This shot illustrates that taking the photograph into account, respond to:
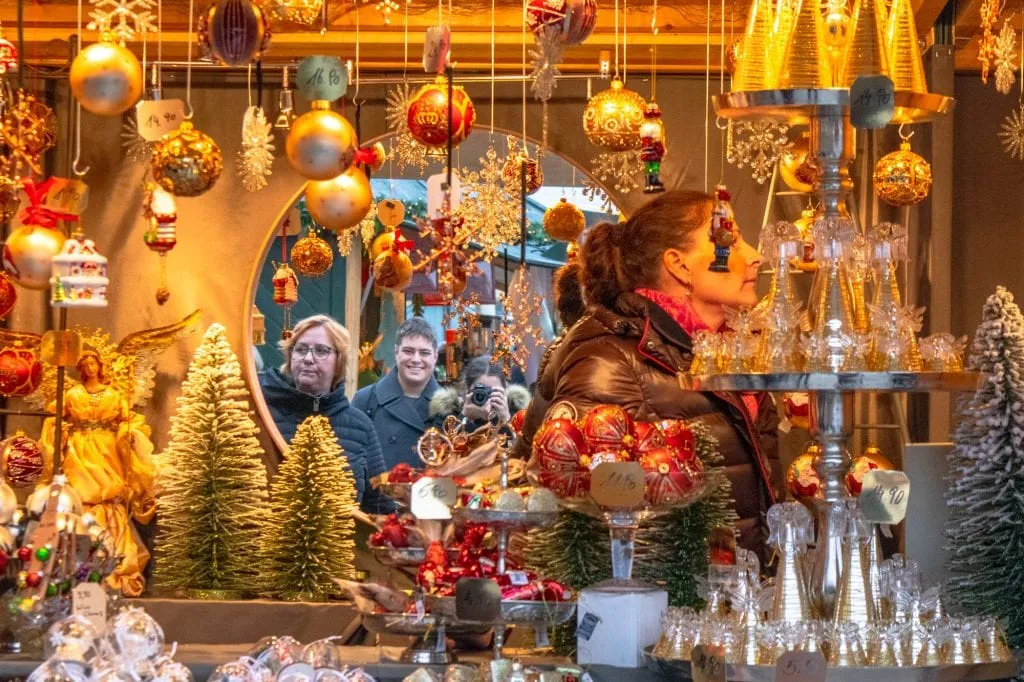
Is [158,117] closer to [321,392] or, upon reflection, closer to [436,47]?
[436,47]

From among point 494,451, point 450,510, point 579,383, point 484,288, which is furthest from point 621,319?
point 484,288

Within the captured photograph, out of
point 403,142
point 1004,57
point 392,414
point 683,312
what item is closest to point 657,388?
point 683,312

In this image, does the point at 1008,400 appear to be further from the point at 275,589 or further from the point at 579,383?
the point at 275,589

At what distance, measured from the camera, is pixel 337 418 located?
661 cm

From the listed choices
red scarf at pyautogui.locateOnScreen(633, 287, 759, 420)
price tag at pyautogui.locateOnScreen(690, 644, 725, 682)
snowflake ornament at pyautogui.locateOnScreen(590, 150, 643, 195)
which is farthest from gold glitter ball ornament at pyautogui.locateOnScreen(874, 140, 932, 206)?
price tag at pyautogui.locateOnScreen(690, 644, 725, 682)

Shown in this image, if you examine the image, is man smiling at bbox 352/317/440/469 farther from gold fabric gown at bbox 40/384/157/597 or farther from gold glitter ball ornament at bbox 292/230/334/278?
gold fabric gown at bbox 40/384/157/597

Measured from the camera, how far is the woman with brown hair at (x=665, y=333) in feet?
11.2

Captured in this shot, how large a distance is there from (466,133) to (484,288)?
212 cm

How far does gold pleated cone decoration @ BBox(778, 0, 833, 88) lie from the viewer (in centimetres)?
263

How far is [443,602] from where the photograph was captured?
282cm

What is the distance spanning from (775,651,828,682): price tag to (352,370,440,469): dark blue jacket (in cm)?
445

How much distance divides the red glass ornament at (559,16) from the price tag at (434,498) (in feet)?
4.03

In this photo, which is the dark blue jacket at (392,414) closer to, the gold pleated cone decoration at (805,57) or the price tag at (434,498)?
the price tag at (434,498)

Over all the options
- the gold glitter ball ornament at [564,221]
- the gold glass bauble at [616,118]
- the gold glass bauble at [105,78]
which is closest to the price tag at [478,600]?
the gold glass bauble at [105,78]
